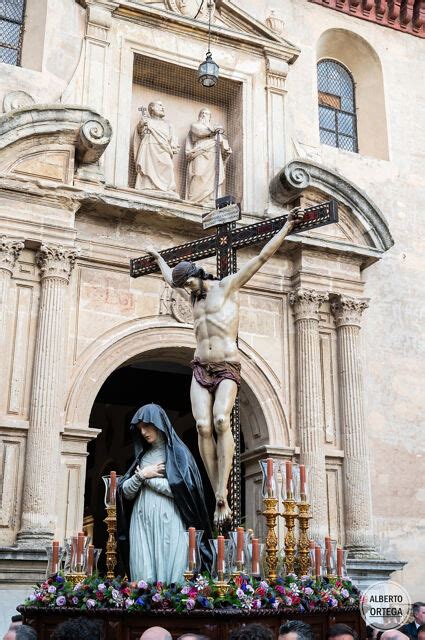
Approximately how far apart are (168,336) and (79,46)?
469 centimetres

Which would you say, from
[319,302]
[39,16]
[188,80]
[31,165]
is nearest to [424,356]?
[319,302]

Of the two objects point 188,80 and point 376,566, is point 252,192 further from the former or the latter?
point 376,566

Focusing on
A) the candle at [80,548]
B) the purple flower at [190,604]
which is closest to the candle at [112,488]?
the candle at [80,548]

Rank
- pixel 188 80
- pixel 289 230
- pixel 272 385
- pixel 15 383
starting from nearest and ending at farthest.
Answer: pixel 289 230
pixel 15 383
pixel 272 385
pixel 188 80

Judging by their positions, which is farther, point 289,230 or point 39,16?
point 39,16

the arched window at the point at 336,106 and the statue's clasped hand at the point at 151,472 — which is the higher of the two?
the arched window at the point at 336,106

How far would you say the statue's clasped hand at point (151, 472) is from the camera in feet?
21.1

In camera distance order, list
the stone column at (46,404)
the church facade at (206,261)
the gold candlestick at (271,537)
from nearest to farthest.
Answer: the gold candlestick at (271,537) < the stone column at (46,404) < the church facade at (206,261)

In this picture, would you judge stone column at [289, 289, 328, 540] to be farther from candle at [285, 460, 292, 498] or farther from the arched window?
candle at [285, 460, 292, 498]

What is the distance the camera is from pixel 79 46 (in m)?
12.9

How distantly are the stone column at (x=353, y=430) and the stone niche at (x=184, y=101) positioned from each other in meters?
2.55

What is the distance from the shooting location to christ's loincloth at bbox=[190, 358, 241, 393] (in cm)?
675

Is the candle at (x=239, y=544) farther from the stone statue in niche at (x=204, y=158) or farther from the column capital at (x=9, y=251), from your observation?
the stone statue in niche at (x=204, y=158)

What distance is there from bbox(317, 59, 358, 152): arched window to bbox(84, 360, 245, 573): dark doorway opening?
198 inches
